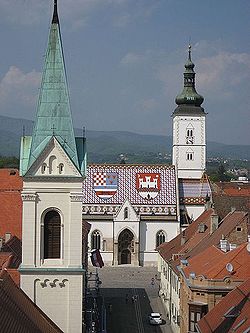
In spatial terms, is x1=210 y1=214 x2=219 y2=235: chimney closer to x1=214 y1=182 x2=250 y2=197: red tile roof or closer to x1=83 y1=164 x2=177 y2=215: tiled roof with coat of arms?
x1=83 y1=164 x2=177 y2=215: tiled roof with coat of arms

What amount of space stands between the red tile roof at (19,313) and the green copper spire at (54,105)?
20.0 ft

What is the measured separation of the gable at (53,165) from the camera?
32812 mm

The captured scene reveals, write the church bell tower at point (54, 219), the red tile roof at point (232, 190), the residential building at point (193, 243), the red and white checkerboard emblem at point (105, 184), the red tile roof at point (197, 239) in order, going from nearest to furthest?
the church bell tower at point (54, 219)
the residential building at point (193, 243)
the red tile roof at point (197, 239)
the red and white checkerboard emblem at point (105, 184)
the red tile roof at point (232, 190)

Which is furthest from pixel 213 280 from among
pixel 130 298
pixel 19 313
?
pixel 130 298

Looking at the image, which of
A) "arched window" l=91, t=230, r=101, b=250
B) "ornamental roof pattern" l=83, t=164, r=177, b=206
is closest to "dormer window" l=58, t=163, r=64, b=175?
"ornamental roof pattern" l=83, t=164, r=177, b=206

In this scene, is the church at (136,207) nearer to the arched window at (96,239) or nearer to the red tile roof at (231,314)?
the arched window at (96,239)

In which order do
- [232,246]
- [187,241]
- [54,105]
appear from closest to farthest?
1. [54,105]
2. [232,246]
3. [187,241]

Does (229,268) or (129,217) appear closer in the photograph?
(229,268)

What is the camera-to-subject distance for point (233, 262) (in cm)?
3856

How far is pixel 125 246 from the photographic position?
91.2 meters

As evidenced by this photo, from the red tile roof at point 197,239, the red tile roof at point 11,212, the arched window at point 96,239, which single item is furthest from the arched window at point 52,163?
the arched window at point 96,239

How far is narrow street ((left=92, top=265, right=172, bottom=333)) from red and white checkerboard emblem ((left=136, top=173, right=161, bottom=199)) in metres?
9.17

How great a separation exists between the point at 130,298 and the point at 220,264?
97.2ft

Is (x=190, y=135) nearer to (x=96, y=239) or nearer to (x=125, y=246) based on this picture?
(x=125, y=246)
